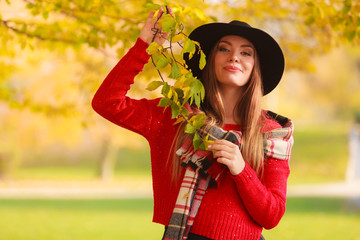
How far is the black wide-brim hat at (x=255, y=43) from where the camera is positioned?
2.28m

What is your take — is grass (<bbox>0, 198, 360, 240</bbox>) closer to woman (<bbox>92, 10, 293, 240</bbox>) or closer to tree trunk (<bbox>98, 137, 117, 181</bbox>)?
woman (<bbox>92, 10, 293, 240</bbox>)

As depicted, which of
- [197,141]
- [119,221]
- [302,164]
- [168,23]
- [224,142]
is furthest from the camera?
[302,164]

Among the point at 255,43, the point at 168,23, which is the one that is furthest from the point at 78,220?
the point at 168,23

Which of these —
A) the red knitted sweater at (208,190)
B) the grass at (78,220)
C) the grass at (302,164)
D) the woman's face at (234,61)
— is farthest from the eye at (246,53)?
the grass at (302,164)

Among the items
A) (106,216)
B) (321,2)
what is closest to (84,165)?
(106,216)

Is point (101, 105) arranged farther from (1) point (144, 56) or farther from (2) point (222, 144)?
(2) point (222, 144)

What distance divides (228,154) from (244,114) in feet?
1.31

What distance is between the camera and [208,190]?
215 centimetres

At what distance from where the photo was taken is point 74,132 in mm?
18844

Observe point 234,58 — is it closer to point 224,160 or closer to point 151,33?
point 151,33

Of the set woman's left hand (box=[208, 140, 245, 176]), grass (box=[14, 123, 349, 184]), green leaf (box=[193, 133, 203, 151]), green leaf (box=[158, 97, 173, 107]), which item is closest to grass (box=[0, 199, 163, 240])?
woman's left hand (box=[208, 140, 245, 176])

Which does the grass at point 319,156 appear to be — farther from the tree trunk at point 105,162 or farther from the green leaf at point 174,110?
the green leaf at point 174,110

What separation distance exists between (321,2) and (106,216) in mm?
7862

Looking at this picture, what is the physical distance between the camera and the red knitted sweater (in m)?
2.06
